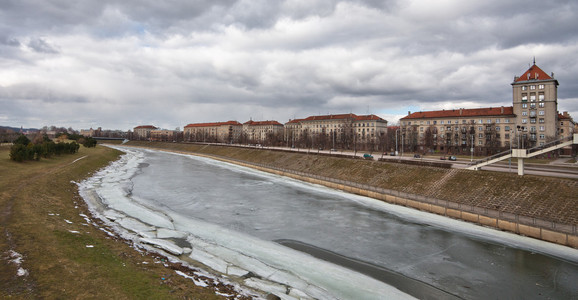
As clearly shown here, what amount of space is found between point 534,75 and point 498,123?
1543 cm

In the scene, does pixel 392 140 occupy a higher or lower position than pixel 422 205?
higher

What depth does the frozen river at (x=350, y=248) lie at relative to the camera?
1289 cm

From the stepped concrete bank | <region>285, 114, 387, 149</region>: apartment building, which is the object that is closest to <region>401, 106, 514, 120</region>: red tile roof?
<region>285, 114, 387, 149</region>: apartment building

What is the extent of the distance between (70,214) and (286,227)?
14452 mm

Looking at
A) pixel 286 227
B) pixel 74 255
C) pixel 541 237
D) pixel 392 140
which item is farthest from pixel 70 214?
pixel 392 140

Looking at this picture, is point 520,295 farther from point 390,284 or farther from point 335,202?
point 335,202

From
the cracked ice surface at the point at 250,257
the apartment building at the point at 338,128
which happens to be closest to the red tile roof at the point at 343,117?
the apartment building at the point at 338,128

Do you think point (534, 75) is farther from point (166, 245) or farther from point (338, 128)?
point (166, 245)

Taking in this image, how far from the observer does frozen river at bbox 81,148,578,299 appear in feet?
42.3

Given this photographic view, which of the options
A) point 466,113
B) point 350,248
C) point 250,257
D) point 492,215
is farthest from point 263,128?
point 250,257

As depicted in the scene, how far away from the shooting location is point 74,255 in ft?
38.0

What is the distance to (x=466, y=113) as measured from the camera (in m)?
92.8

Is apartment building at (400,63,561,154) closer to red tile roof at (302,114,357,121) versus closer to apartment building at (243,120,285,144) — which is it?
red tile roof at (302,114,357,121)

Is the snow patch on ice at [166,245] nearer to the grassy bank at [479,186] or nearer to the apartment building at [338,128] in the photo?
the grassy bank at [479,186]
